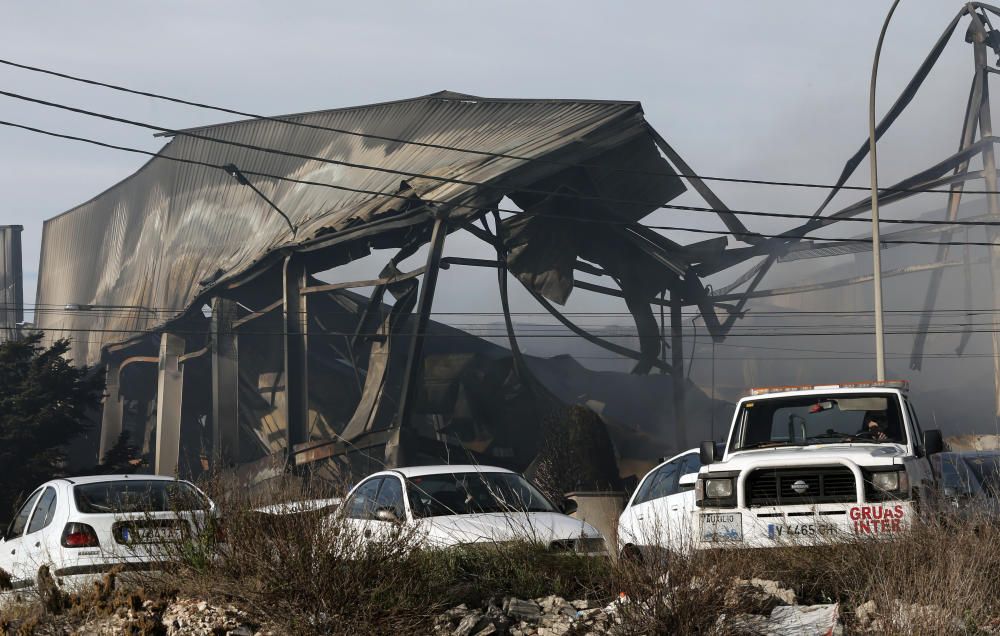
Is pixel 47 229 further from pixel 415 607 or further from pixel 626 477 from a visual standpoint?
pixel 415 607

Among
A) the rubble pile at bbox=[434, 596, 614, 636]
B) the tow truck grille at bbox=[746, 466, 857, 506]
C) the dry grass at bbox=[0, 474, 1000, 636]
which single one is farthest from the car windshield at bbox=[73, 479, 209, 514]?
the tow truck grille at bbox=[746, 466, 857, 506]

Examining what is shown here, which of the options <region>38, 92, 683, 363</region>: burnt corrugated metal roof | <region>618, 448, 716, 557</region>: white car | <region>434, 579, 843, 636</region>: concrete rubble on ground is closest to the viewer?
<region>434, 579, 843, 636</region>: concrete rubble on ground

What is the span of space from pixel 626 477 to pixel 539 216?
9599 mm

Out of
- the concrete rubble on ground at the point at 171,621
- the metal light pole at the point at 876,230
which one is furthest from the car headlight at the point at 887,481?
the metal light pole at the point at 876,230

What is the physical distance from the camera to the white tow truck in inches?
338

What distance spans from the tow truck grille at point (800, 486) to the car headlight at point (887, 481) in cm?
18

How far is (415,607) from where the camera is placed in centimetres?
705

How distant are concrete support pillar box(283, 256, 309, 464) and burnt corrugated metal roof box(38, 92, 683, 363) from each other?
1297 millimetres

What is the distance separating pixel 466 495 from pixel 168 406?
32719mm

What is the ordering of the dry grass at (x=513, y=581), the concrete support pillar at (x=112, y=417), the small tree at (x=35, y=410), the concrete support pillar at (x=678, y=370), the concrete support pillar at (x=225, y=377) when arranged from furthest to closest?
1. the concrete support pillar at (x=112, y=417)
2. the concrete support pillar at (x=678, y=370)
3. the concrete support pillar at (x=225, y=377)
4. the small tree at (x=35, y=410)
5. the dry grass at (x=513, y=581)

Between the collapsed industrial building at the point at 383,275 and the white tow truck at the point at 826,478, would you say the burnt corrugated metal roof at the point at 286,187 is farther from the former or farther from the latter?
the white tow truck at the point at 826,478

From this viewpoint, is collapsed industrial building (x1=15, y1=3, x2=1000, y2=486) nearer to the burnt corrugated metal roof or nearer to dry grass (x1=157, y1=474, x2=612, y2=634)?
the burnt corrugated metal roof

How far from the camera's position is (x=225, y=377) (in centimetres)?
3900

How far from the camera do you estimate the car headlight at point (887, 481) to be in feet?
28.7
